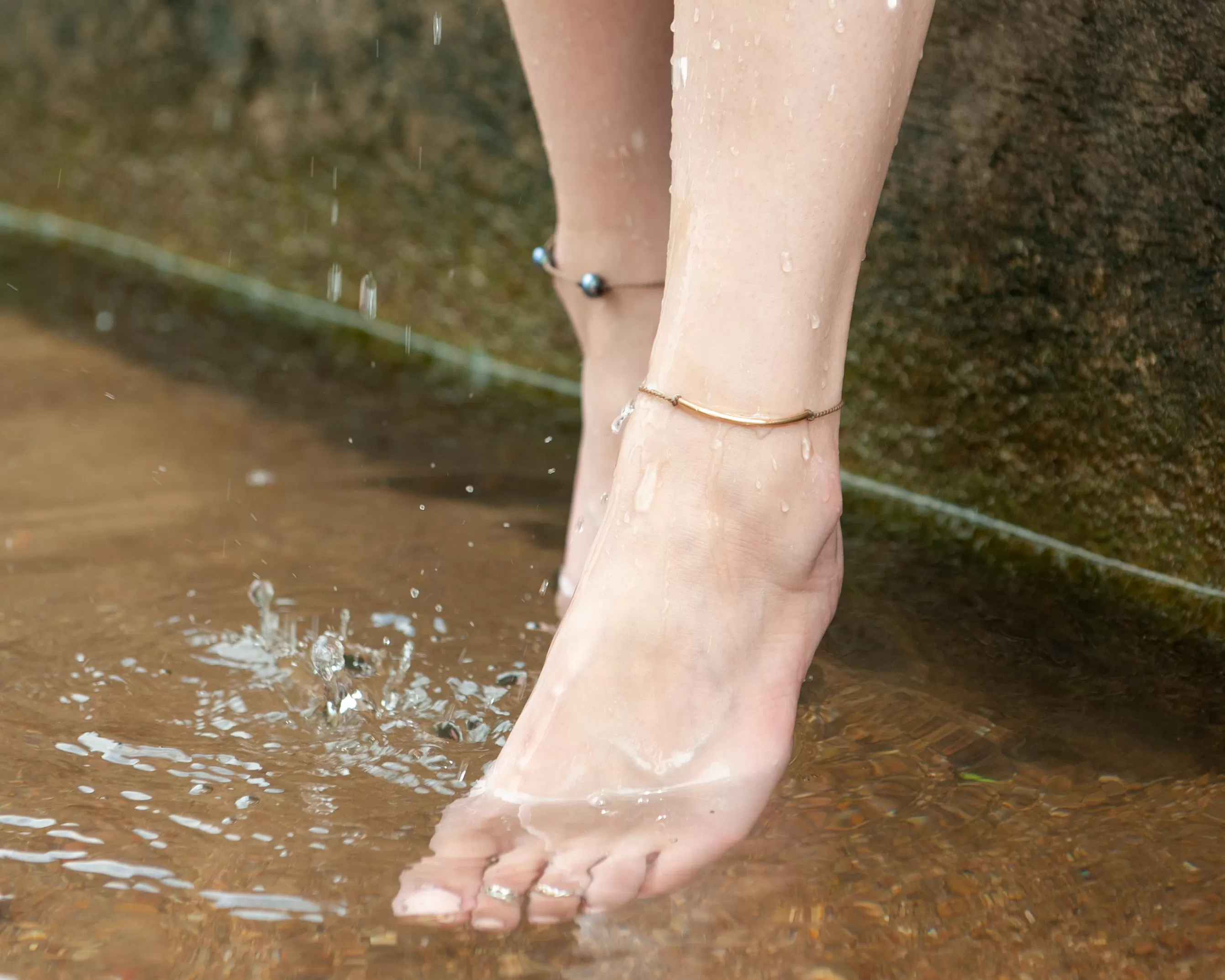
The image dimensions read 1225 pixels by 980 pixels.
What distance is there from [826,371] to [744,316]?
0.08 metres

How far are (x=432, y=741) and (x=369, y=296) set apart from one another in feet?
3.88

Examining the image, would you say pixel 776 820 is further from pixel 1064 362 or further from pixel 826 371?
pixel 1064 362

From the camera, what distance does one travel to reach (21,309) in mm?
1997

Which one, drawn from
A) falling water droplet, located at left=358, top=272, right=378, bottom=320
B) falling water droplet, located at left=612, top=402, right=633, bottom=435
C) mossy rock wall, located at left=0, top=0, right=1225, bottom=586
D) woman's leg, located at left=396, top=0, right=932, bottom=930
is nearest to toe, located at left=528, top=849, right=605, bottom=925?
woman's leg, located at left=396, top=0, right=932, bottom=930

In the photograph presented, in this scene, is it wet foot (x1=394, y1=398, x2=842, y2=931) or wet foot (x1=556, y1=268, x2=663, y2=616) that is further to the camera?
wet foot (x1=556, y1=268, x2=663, y2=616)

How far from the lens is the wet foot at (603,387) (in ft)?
3.98

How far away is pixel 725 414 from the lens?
0.89m

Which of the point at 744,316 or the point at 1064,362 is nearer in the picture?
the point at 744,316

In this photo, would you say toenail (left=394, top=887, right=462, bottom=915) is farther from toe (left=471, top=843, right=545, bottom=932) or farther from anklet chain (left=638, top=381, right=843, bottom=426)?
anklet chain (left=638, top=381, right=843, bottom=426)

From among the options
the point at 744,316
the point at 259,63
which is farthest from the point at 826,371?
the point at 259,63

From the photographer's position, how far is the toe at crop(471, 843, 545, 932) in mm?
771

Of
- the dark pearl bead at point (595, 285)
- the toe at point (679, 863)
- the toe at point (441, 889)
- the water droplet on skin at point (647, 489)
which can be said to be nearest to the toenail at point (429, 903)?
the toe at point (441, 889)

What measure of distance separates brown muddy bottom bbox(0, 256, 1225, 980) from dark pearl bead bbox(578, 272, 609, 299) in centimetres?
25

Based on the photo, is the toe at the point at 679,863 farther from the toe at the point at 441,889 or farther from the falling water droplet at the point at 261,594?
Result: the falling water droplet at the point at 261,594
